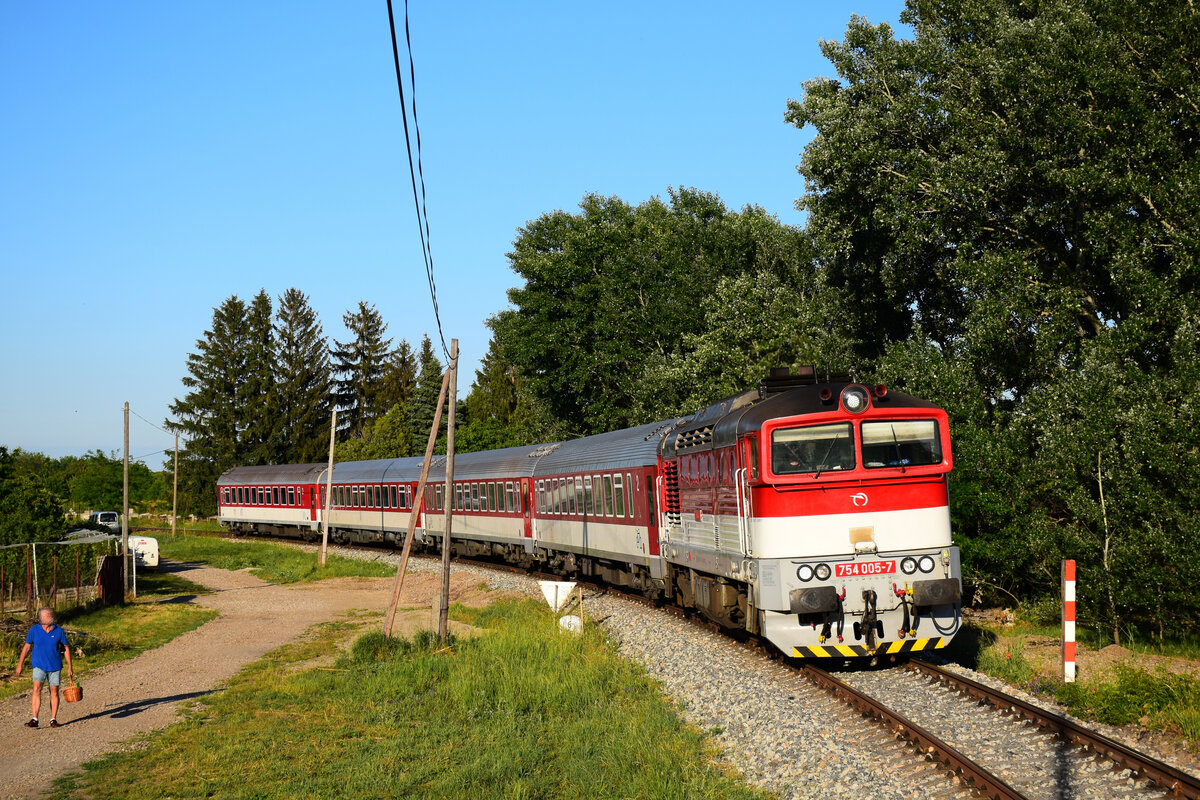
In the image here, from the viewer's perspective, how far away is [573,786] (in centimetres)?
941

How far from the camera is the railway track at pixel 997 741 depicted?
800 cm

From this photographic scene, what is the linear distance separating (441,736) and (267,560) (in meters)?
34.0

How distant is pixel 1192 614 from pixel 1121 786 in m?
8.91

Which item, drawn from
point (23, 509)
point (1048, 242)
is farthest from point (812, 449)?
point (23, 509)

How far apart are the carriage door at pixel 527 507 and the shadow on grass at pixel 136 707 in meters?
15.6

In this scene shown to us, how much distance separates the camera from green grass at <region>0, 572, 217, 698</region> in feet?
A: 60.8

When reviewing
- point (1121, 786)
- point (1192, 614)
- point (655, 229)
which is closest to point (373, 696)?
point (1121, 786)

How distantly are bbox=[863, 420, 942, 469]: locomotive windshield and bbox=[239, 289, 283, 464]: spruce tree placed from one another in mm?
79731

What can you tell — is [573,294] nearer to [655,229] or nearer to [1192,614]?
[655,229]

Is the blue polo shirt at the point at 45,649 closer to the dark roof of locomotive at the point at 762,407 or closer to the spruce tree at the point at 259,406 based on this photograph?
the dark roof of locomotive at the point at 762,407

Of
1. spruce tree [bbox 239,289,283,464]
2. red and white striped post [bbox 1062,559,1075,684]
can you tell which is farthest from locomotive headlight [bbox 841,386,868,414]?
spruce tree [bbox 239,289,283,464]

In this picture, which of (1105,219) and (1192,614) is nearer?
(1192,614)

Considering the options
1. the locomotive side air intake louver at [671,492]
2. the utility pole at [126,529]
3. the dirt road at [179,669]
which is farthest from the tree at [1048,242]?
the utility pole at [126,529]

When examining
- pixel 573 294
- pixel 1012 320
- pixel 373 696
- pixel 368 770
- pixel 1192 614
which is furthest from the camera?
pixel 573 294
